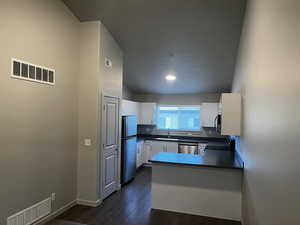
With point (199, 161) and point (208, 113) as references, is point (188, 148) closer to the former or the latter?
point (208, 113)

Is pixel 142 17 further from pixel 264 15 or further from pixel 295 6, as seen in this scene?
pixel 295 6

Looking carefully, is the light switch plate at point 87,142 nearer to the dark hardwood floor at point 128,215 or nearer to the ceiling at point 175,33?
the dark hardwood floor at point 128,215

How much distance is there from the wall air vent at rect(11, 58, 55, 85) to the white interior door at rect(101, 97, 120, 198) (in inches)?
41.5

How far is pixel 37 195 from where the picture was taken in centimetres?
293

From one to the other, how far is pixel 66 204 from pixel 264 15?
3.81 m

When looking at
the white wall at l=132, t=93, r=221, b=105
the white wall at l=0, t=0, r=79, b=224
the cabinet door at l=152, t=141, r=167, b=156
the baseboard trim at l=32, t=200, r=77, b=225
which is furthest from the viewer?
the white wall at l=132, t=93, r=221, b=105

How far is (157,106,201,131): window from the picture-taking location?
6883mm

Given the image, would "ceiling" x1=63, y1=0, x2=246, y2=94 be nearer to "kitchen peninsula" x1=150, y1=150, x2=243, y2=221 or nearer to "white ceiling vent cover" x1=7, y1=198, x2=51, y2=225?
"kitchen peninsula" x1=150, y1=150, x2=243, y2=221

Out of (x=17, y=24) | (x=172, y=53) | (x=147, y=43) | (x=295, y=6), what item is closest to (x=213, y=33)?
(x=172, y=53)

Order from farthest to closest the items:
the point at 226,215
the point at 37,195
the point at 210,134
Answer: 1. the point at 210,134
2. the point at 226,215
3. the point at 37,195

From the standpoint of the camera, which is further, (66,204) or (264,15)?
(66,204)

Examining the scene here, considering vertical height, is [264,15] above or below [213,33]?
below

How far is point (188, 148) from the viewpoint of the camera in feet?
20.0

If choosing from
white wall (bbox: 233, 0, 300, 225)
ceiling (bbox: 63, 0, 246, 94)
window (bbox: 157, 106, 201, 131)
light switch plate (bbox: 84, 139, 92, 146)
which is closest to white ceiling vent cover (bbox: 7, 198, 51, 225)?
light switch plate (bbox: 84, 139, 92, 146)
